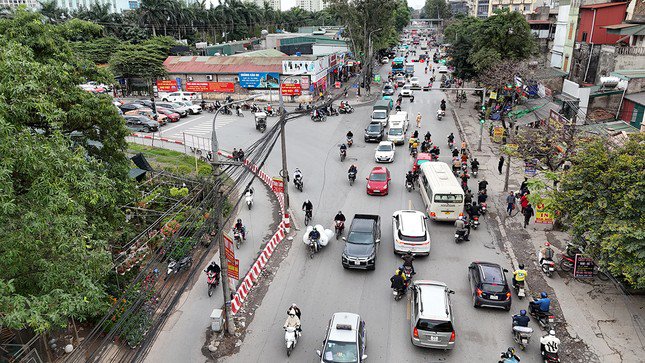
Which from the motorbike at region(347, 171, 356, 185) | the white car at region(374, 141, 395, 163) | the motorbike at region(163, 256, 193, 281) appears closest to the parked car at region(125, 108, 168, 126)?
the white car at region(374, 141, 395, 163)

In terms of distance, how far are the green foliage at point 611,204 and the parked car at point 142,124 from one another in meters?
34.2

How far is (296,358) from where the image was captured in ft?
46.3

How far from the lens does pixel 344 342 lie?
43.1 ft

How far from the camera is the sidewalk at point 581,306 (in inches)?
556

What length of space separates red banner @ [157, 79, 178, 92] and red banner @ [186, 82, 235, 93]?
1.73 m

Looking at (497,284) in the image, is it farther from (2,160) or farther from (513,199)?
(2,160)

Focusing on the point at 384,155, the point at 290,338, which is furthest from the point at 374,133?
the point at 290,338

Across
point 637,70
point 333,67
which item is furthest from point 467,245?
point 333,67

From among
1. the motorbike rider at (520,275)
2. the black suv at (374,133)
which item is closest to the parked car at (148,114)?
the black suv at (374,133)

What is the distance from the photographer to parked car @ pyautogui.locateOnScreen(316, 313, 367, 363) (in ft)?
42.2

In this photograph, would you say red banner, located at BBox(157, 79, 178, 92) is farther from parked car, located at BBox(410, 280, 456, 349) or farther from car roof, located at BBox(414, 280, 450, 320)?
parked car, located at BBox(410, 280, 456, 349)

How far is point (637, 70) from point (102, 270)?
35.4 m

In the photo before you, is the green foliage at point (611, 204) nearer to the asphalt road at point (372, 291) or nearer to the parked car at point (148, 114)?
the asphalt road at point (372, 291)

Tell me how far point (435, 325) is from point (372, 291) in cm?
404
